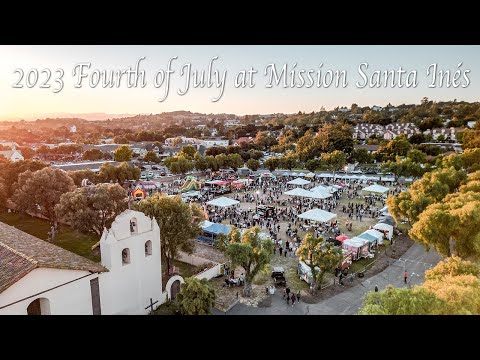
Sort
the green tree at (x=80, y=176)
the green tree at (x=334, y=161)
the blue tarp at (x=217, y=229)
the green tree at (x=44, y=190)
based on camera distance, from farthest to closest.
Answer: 1. the green tree at (x=334, y=161)
2. the green tree at (x=80, y=176)
3. the green tree at (x=44, y=190)
4. the blue tarp at (x=217, y=229)


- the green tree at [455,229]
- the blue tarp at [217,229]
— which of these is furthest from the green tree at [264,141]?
the green tree at [455,229]

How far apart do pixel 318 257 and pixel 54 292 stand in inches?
345

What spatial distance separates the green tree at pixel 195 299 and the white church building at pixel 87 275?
2.00 meters

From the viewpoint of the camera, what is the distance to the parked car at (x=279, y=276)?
49.1 ft

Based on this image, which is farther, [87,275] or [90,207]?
[90,207]

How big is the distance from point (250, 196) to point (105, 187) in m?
14.2

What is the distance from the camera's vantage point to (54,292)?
33.1 ft

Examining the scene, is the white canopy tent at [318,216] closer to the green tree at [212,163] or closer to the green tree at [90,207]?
the green tree at [90,207]

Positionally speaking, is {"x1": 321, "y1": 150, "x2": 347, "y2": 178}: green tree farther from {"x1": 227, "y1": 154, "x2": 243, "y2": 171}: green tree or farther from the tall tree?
the tall tree

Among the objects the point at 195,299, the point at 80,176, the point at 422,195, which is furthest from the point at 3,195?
the point at 422,195

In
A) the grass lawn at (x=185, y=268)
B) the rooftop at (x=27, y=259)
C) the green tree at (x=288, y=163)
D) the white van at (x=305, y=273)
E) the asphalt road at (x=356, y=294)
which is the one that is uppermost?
the rooftop at (x=27, y=259)

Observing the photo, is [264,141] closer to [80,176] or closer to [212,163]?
[212,163]

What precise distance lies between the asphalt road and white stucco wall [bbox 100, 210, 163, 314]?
8.44 feet

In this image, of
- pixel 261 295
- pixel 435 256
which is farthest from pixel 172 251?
pixel 435 256
